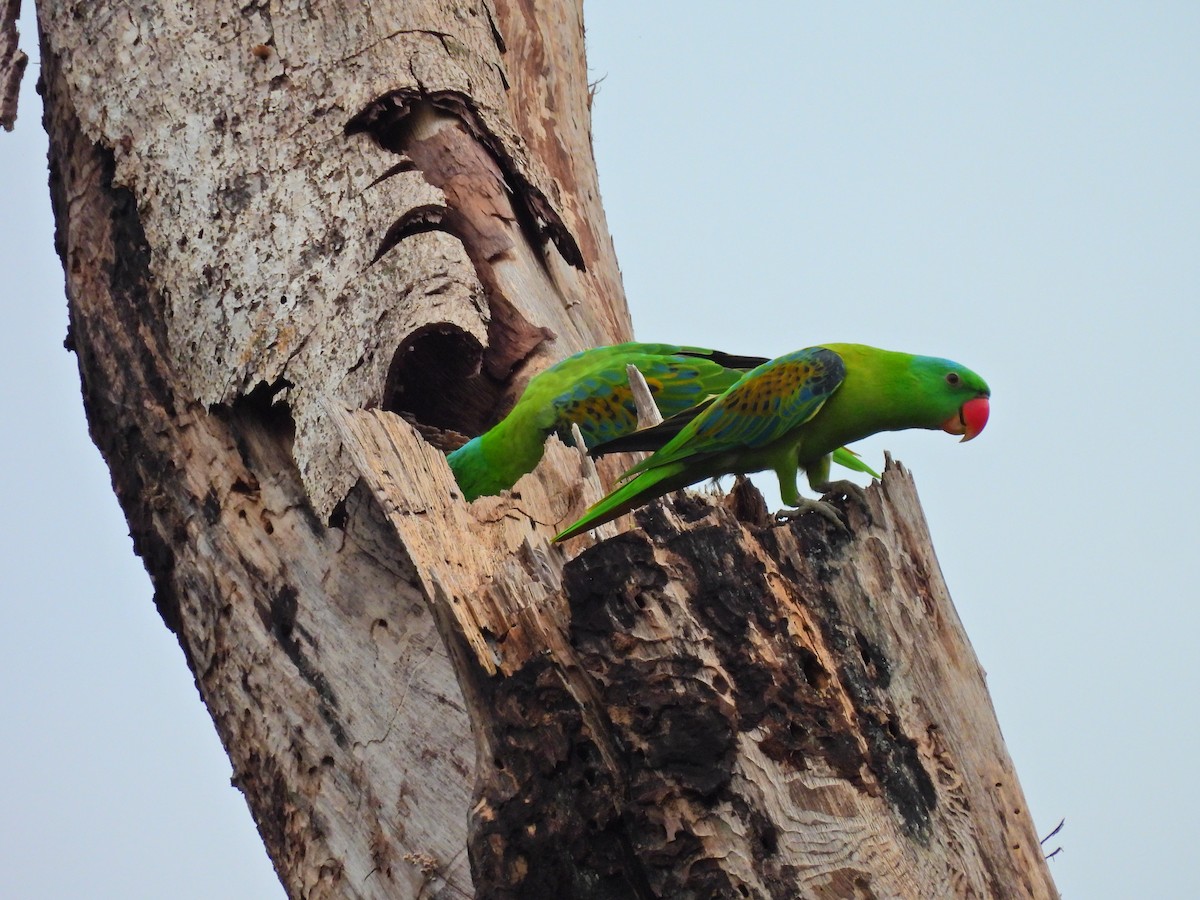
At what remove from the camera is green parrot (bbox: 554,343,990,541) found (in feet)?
11.5

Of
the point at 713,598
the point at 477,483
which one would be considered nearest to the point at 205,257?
the point at 477,483

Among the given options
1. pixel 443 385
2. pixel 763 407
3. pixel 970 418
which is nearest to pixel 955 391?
pixel 970 418

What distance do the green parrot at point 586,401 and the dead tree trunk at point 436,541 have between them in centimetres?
21

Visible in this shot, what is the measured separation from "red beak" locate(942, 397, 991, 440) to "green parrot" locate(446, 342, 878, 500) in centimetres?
32

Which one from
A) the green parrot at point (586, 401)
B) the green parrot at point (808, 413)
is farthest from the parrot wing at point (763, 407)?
the green parrot at point (586, 401)

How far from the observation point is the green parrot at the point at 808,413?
3.52 meters

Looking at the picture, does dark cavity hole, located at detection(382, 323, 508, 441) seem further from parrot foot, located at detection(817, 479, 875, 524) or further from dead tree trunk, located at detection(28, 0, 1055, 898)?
parrot foot, located at detection(817, 479, 875, 524)

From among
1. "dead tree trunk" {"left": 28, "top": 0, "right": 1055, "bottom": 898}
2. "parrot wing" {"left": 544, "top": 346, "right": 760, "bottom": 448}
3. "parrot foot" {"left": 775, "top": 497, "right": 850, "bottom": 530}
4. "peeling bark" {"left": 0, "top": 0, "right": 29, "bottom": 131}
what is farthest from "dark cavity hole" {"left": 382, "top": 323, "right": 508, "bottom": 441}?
"peeling bark" {"left": 0, "top": 0, "right": 29, "bottom": 131}

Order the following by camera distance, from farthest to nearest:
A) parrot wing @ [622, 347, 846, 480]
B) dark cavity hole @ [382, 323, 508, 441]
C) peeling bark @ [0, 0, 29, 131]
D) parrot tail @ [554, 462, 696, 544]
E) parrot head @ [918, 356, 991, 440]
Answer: peeling bark @ [0, 0, 29, 131]
dark cavity hole @ [382, 323, 508, 441]
parrot head @ [918, 356, 991, 440]
parrot wing @ [622, 347, 846, 480]
parrot tail @ [554, 462, 696, 544]

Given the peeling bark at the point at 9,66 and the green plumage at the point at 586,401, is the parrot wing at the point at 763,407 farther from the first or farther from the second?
the peeling bark at the point at 9,66

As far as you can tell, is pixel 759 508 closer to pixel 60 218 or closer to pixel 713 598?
pixel 713 598

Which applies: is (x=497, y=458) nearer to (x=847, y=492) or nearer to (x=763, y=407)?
(x=763, y=407)

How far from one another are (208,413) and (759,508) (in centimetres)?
192

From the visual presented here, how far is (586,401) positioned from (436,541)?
1.26m
